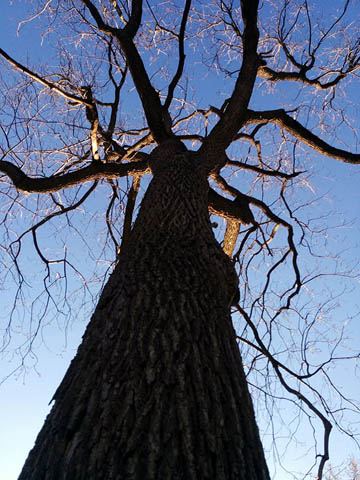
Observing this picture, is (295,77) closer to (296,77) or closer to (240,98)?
(296,77)

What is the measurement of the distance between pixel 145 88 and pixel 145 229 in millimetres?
2075

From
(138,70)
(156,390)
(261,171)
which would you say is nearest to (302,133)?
(261,171)

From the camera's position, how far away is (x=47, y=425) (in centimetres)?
148

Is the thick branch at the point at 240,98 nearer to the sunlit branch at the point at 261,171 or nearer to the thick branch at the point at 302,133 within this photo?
the thick branch at the point at 302,133

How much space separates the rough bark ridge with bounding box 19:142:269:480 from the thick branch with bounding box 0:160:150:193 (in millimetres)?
1948

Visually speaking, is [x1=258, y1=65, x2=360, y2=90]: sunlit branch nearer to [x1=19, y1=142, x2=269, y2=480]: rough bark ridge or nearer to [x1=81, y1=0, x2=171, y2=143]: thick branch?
[x1=81, y1=0, x2=171, y2=143]: thick branch

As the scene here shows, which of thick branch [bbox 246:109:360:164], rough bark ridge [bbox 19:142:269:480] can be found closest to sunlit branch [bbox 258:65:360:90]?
thick branch [bbox 246:109:360:164]

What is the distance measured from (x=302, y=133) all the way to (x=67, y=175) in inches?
97.0

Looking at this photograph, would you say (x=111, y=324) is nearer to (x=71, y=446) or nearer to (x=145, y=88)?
(x=71, y=446)

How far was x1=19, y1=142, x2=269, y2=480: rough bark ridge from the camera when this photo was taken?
126cm

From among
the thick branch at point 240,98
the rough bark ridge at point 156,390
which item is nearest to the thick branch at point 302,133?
the thick branch at point 240,98

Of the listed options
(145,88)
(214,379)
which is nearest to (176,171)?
(145,88)

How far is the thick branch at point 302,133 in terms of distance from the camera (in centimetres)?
430

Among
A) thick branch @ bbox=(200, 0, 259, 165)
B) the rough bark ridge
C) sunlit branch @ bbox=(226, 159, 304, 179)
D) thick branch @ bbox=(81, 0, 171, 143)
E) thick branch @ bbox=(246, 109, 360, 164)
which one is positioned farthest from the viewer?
sunlit branch @ bbox=(226, 159, 304, 179)
